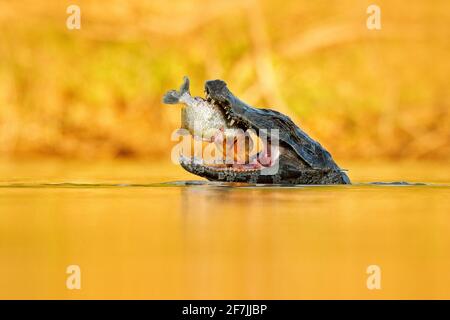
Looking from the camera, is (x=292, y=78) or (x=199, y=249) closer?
(x=199, y=249)

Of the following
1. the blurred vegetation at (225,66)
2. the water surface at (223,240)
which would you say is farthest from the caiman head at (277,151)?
the blurred vegetation at (225,66)

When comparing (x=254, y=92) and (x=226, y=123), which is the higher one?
(x=254, y=92)

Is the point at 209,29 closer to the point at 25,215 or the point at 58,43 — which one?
the point at 58,43

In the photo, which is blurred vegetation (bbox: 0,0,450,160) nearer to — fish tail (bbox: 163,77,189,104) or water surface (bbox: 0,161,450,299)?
water surface (bbox: 0,161,450,299)

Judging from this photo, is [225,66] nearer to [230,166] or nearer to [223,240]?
[230,166]

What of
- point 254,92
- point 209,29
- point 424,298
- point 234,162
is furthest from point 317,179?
point 209,29

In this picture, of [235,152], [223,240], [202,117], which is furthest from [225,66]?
[223,240]

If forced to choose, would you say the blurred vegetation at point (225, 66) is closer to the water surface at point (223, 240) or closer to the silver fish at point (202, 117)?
the water surface at point (223, 240)
